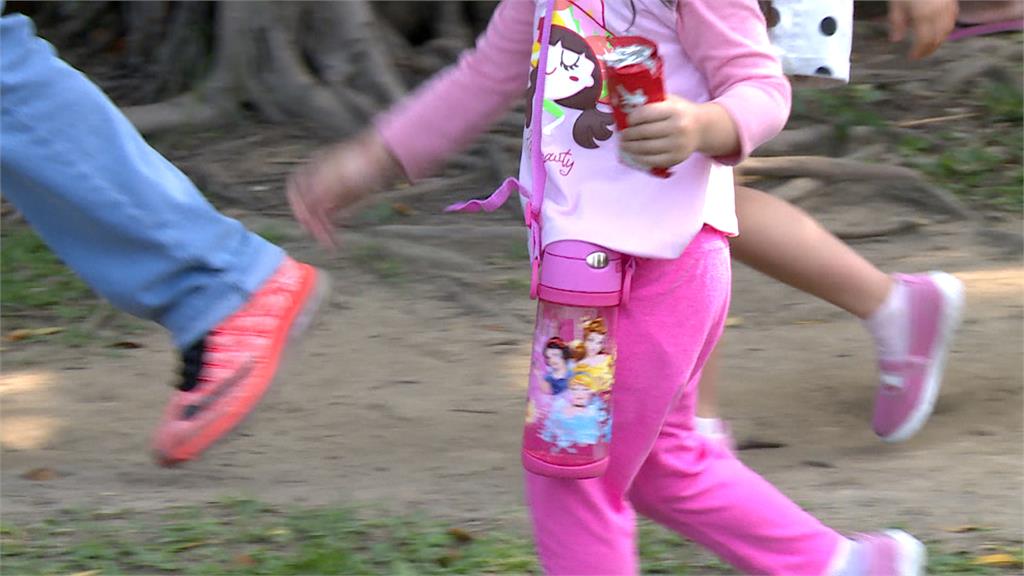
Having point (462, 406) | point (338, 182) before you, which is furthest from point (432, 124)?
point (462, 406)

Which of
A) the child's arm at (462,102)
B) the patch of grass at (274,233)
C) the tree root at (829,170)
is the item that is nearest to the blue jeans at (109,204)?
the child's arm at (462,102)

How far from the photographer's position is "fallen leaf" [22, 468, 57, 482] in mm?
3332

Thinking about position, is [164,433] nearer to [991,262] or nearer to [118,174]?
[118,174]

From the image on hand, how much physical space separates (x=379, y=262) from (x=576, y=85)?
2703 millimetres

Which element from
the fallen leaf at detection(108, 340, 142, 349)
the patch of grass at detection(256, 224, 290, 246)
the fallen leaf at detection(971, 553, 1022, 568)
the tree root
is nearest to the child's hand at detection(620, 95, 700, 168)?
the fallen leaf at detection(971, 553, 1022, 568)

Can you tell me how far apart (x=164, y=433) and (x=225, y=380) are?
0.13 metres

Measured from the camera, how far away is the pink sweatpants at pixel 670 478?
2.09 meters

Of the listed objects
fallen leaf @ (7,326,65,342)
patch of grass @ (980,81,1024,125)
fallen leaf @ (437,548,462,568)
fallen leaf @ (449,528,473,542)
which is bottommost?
patch of grass @ (980,81,1024,125)

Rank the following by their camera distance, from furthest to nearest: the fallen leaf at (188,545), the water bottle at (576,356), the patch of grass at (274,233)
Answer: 1. the patch of grass at (274,233)
2. the fallen leaf at (188,545)
3. the water bottle at (576,356)

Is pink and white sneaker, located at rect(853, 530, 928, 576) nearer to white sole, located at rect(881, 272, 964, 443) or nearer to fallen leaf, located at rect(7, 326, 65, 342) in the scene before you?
white sole, located at rect(881, 272, 964, 443)

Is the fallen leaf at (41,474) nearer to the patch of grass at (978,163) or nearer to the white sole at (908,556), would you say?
the white sole at (908,556)

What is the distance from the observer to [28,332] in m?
4.28

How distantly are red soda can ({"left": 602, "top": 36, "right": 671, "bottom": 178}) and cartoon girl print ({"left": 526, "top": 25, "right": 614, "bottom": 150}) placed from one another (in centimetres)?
18

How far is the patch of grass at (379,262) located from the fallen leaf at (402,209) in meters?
0.45
